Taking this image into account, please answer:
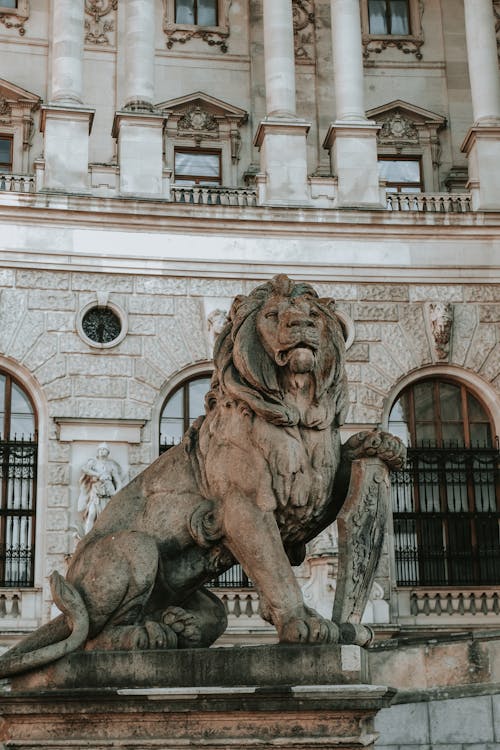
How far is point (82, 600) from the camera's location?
24.3 ft

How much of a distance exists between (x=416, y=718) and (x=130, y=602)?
21.4 feet

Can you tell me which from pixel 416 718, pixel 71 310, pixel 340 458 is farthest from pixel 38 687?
pixel 71 310

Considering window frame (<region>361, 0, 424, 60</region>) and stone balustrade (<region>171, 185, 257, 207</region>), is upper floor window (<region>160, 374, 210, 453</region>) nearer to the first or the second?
stone balustrade (<region>171, 185, 257, 207</region>)

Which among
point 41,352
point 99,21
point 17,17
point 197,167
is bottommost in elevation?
point 41,352

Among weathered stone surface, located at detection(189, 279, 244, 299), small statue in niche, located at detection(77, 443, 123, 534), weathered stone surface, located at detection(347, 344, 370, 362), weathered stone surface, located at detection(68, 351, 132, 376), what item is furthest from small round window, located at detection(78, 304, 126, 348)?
weathered stone surface, located at detection(347, 344, 370, 362)

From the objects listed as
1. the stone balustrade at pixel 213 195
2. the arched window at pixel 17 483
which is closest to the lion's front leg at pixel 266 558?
the arched window at pixel 17 483

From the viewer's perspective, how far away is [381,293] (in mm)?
23875

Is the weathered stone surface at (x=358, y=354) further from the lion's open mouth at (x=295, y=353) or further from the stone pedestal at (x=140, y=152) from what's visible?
the lion's open mouth at (x=295, y=353)

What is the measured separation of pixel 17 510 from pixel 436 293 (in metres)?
8.48

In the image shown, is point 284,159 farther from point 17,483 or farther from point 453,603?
point 453,603

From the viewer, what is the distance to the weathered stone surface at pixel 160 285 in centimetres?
2325

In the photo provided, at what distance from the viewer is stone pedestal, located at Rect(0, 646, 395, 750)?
22.2ft

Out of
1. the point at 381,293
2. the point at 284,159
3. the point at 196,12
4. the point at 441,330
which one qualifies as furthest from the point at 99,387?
the point at 196,12

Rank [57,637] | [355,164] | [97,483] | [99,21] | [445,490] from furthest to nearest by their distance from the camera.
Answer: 1. [99,21]
2. [355,164]
3. [445,490]
4. [97,483]
5. [57,637]
